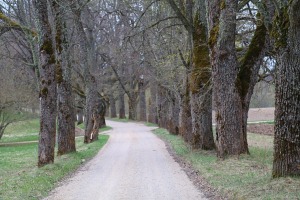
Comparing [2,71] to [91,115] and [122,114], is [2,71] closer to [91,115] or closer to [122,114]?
[91,115]

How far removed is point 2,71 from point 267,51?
27004 millimetres

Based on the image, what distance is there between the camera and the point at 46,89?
14.3 meters

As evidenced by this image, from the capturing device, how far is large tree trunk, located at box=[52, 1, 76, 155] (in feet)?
60.6

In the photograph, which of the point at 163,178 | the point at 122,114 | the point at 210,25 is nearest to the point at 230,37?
the point at 210,25

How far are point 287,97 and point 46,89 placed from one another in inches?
339

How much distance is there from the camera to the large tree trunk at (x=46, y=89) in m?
14.3

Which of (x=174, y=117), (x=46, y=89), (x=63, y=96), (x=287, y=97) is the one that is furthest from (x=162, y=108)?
(x=287, y=97)

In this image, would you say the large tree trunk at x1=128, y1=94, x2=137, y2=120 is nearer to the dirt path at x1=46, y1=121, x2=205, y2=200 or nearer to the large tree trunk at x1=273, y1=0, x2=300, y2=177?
the dirt path at x1=46, y1=121, x2=205, y2=200

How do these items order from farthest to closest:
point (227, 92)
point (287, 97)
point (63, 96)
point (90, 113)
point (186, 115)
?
point (90, 113) < point (186, 115) < point (63, 96) < point (227, 92) < point (287, 97)

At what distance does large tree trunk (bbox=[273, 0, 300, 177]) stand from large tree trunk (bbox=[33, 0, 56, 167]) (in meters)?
8.27

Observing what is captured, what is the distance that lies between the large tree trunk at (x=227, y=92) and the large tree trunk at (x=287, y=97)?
181 inches

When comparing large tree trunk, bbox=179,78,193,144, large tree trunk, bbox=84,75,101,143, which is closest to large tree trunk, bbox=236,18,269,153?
large tree trunk, bbox=179,78,193,144

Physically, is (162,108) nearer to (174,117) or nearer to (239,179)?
(174,117)

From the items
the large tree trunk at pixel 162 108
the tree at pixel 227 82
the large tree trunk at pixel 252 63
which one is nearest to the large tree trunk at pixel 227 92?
the tree at pixel 227 82
